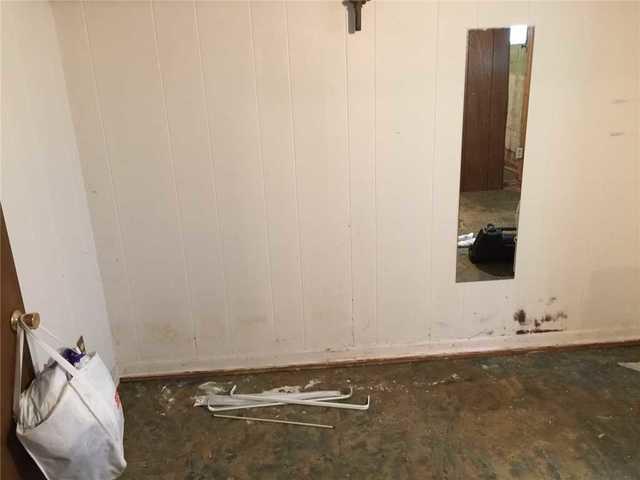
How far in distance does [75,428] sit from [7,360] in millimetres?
272

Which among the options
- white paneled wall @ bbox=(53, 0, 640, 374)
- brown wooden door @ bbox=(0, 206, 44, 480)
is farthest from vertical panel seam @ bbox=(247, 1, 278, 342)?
brown wooden door @ bbox=(0, 206, 44, 480)

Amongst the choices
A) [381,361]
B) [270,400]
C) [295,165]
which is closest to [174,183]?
[295,165]

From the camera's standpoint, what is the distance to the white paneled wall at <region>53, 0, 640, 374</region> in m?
2.20

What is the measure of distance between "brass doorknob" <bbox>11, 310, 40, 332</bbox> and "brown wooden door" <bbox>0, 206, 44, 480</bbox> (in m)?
0.01

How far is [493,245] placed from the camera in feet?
8.45

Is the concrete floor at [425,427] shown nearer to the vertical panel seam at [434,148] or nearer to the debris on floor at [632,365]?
the debris on floor at [632,365]

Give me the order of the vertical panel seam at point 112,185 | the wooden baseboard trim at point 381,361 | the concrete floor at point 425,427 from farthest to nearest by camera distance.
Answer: the wooden baseboard trim at point 381,361 → the vertical panel seam at point 112,185 → the concrete floor at point 425,427

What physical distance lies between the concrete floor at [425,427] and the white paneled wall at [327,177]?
0.17 metres

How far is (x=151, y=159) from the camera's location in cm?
231

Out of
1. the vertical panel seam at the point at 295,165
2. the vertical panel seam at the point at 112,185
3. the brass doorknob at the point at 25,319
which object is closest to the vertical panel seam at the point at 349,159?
the vertical panel seam at the point at 295,165

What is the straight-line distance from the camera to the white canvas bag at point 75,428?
154cm

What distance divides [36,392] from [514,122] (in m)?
2.09

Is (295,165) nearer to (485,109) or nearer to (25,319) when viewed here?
(485,109)

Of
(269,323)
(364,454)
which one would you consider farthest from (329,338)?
(364,454)
